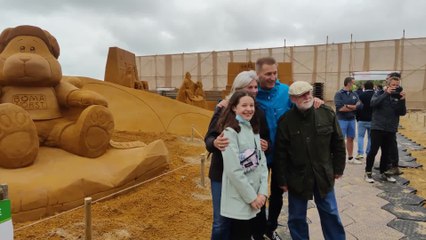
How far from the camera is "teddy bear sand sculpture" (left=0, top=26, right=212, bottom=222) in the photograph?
10.6ft

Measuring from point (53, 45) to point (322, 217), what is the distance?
3.70 m

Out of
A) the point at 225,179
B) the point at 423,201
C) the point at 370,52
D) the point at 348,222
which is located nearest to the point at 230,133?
the point at 225,179

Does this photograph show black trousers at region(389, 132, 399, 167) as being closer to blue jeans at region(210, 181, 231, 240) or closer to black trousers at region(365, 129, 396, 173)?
black trousers at region(365, 129, 396, 173)

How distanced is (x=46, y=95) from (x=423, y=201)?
444cm

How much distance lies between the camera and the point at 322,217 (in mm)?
2469

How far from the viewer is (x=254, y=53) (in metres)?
26.3

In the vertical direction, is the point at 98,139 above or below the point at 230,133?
below

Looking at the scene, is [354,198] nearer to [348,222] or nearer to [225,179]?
Answer: [348,222]

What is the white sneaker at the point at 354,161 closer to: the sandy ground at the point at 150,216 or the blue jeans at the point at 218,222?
the sandy ground at the point at 150,216

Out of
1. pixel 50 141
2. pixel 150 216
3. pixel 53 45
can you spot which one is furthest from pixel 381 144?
pixel 53 45

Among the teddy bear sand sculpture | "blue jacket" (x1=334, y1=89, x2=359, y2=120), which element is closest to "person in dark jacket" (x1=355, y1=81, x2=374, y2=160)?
"blue jacket" (x1=334, y1=89, x2=359, y2=120)

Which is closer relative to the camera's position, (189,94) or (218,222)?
(218,222)

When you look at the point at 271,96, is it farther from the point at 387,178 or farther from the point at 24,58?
the point at 387,178

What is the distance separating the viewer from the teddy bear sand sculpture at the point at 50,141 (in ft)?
10.6
